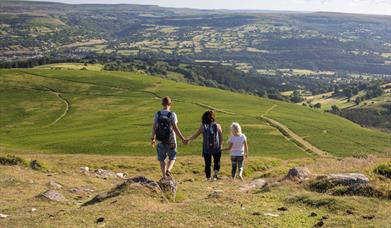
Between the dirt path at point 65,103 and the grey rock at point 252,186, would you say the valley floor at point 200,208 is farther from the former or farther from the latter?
the dirt path at point 65,103

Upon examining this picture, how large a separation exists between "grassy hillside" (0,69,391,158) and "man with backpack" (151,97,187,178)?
51887 mm

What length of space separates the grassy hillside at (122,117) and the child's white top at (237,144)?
50723 mm

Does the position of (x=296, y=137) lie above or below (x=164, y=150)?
below

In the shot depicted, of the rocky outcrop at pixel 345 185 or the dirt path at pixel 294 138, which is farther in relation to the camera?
the dirt path at pixel 294 138

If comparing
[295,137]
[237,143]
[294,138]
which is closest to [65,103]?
[295,137]

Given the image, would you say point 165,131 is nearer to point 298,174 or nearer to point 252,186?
point 252,186

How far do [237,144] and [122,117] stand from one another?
98.5 m

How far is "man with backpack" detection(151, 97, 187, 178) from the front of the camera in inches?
832

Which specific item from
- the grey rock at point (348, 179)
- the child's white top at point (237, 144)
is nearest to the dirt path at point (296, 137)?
the child's white top at point (237, 144)

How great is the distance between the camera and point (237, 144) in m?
24.7

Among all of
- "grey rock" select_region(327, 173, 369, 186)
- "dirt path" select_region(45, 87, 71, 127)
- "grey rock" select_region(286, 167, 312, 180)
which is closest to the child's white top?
"grey rock" select_region(286, 167, 312, 180)

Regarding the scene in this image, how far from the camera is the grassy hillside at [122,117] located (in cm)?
8475

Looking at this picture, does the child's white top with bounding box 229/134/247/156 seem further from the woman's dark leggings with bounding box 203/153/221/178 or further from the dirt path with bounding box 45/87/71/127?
the dirt path with bounding box 45/87/71/127

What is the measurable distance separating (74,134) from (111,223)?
8244 centimetres
